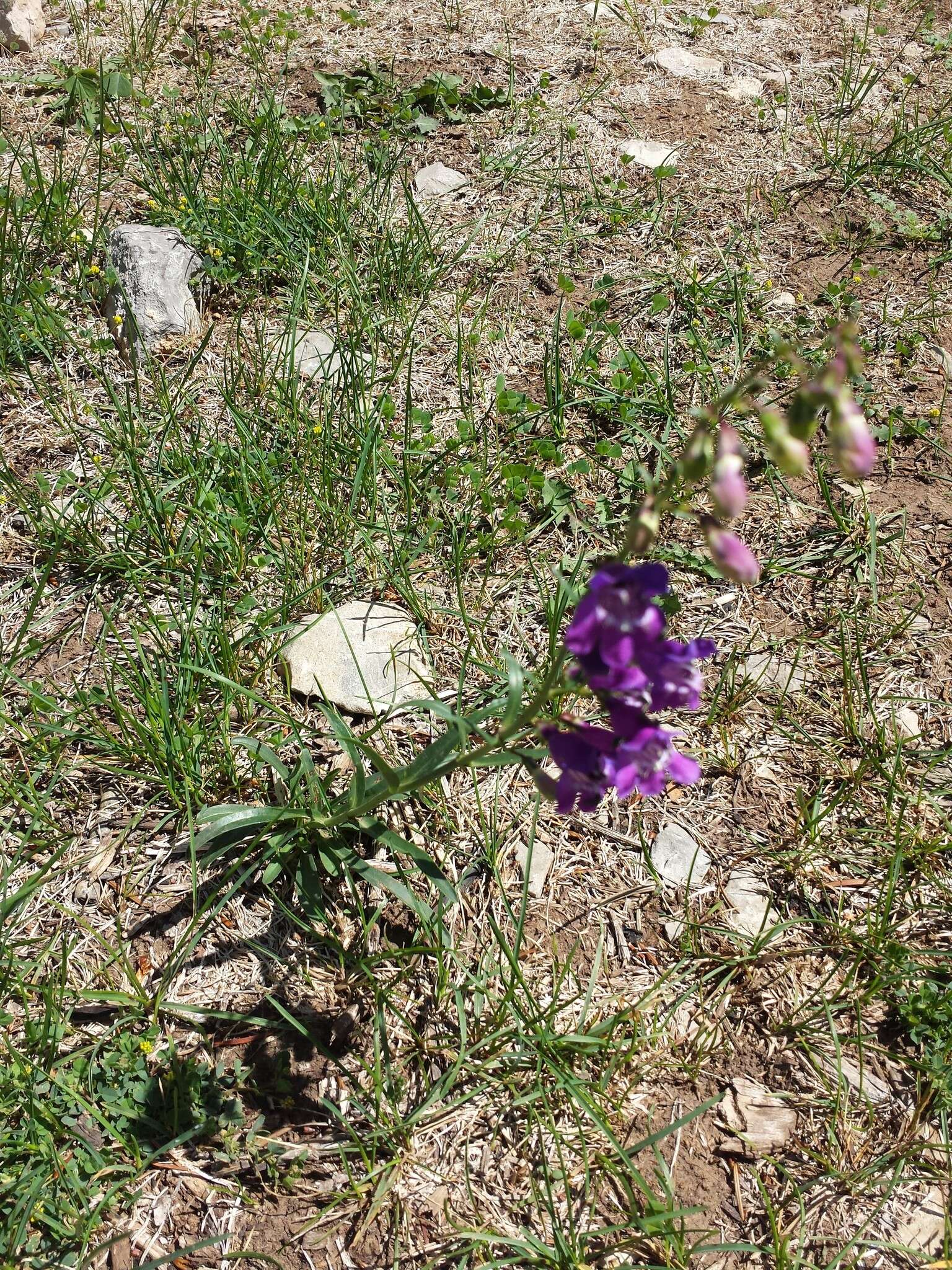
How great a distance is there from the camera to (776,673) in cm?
260

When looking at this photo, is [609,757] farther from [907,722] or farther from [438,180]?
[438,180]

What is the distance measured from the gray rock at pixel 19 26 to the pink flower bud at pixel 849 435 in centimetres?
469

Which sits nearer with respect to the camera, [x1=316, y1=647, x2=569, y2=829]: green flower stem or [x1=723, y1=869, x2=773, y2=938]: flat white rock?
[x1=316, y1=647, x2=569, y2=829]: green flower stem

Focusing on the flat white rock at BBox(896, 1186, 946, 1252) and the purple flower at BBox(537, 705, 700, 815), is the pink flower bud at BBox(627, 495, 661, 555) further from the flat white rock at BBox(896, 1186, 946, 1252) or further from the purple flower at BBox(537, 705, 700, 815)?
the flat white rock at BBox(896, 1186, 946, 1252)

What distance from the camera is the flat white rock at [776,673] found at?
2555 millimetres

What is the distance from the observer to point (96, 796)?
230 centimetres

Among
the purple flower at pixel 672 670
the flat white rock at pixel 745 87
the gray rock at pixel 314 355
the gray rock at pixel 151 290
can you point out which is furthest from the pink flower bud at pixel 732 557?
the flat white rock at pixel 745 87

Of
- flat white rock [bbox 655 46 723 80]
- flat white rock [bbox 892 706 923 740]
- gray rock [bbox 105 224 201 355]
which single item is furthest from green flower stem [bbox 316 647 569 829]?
flat white rock [bbox 655 46 723 80]

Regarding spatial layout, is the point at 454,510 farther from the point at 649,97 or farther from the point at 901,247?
the point at 649,97

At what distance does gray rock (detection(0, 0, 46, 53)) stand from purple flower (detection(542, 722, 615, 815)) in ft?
15.1

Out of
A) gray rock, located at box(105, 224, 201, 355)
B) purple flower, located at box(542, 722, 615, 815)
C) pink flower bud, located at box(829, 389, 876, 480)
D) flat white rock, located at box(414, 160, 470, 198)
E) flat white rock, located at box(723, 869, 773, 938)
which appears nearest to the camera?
pink flower bud, located at box(829, 389, 876, 480)

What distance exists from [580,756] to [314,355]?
219 cm

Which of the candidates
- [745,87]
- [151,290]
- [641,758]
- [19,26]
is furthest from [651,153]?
[641,758]

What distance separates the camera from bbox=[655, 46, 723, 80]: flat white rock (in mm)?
4391
